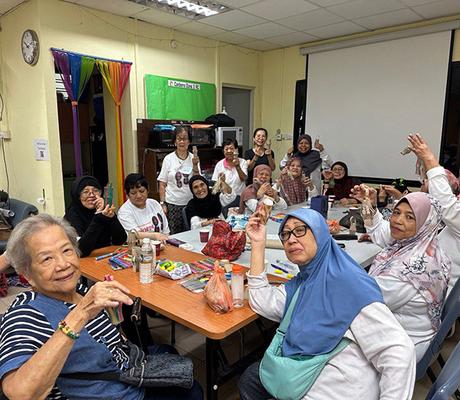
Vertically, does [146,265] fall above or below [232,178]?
below

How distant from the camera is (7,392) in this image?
0.92 m

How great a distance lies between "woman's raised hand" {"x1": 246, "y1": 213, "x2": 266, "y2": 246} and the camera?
1562 mm

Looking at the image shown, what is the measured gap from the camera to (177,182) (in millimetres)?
3566

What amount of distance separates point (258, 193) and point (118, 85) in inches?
95.4

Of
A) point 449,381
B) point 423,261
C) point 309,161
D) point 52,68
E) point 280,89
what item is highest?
point 280,89

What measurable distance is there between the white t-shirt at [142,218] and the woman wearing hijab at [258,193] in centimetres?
75

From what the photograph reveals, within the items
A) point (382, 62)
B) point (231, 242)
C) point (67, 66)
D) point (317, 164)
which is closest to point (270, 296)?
point (231, 242)

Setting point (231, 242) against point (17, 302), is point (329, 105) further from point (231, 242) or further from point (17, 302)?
point (17, 302)

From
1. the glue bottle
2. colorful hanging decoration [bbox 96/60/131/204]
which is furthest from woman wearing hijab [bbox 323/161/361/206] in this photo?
the glue bottle

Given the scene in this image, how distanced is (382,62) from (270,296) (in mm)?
4459

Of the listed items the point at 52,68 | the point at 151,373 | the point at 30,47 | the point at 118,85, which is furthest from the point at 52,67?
the point at 151,373

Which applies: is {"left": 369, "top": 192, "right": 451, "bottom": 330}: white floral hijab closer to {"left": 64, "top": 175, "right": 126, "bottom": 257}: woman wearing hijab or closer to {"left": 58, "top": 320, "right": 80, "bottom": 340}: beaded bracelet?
{"left": 58, "top": 320, "right": 80, "bottom": 340}: beaded bracelet

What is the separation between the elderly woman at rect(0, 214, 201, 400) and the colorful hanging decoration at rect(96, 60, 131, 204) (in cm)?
336

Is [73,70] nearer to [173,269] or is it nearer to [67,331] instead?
[173,269]
